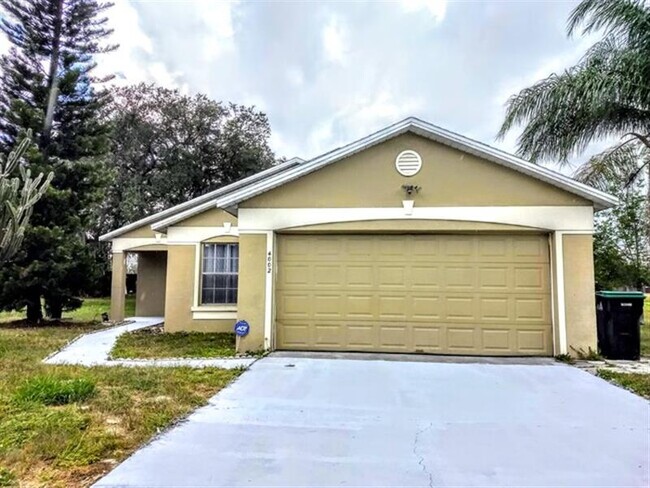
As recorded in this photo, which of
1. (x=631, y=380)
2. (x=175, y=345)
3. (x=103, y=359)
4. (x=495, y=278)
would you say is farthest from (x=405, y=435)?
(x=175, y=345)

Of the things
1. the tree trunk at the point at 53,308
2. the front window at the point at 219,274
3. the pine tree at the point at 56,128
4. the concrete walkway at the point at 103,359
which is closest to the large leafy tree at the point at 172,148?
the pine tree at the point at 56,128

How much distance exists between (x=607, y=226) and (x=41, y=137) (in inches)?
710

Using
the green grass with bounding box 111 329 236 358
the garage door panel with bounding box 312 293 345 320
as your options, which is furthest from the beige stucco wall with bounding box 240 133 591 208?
the green grass with bounding box 111 329 236 358

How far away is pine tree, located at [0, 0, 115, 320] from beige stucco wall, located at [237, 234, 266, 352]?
809cm

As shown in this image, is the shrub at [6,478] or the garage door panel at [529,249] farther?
the garage door panel at [529,249]

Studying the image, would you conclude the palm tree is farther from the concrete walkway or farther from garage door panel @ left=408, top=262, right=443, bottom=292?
the concrete walkway

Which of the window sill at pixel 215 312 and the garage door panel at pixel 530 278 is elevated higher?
the garage door panel at pixel 530 278

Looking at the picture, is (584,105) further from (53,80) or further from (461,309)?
(53,80)

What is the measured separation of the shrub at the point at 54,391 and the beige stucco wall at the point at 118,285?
32.8 ft

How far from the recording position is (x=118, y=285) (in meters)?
16.1

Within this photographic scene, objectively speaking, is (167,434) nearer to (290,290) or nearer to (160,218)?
(290,290)

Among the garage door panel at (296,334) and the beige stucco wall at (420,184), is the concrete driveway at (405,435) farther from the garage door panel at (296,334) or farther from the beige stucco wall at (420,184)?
the beige stucco wall at (420,184)

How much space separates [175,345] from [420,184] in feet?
20.2

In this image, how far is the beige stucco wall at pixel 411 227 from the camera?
8.82 metres
